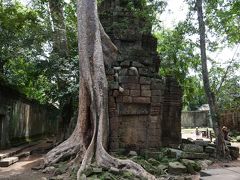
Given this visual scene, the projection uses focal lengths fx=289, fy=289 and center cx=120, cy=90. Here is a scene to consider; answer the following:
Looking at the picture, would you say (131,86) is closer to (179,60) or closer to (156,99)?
(156,99)

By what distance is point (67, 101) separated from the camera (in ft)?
37.4

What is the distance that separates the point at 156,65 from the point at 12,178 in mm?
6306

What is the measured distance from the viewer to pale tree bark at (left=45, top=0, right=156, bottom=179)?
7.31 meters

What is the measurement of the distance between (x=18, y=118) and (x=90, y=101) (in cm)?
660

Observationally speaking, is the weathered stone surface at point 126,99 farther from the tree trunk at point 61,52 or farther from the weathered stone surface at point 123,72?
the tree trunk at point 61,52

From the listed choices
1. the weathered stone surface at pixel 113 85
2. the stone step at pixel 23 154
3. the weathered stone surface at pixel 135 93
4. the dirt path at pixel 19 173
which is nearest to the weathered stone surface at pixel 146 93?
the weathered stone surface at pixel 135 93

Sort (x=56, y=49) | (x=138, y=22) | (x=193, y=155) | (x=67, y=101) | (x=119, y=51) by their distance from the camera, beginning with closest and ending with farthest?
(x=193, y=155), (x=119, y=51), (x=138, y=22), (x=67, y=101), (x=56, y=49)

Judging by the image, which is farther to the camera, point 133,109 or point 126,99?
point 133,109

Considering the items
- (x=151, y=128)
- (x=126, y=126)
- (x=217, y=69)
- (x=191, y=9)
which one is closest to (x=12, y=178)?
(x=126, y=126)

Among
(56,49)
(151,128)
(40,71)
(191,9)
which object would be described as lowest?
(151,128)

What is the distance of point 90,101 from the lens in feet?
27.0

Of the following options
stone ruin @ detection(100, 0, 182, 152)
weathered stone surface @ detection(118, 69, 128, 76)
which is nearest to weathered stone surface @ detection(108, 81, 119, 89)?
stone ruin @ detection(100, 0, 182, 152)

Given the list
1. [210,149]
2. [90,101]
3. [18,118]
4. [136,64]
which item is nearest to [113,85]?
[90,101]

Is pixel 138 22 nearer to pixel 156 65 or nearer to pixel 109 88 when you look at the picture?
pixel 156 65
